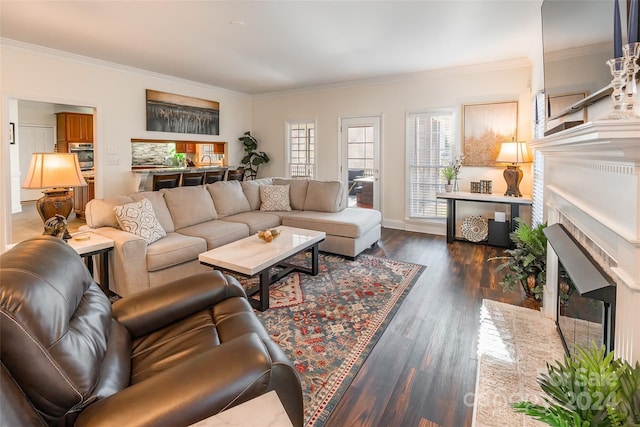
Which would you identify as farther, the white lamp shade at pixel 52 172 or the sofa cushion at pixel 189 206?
the sofa cushion at pixel 189 206

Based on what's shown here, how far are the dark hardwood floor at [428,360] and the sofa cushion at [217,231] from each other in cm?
204

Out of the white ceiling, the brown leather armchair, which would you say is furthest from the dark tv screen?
the brown leather armchair

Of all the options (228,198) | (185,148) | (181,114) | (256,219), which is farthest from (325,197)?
(185,148)

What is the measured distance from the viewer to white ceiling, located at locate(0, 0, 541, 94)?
10.4 ft

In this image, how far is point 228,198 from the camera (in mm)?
4625

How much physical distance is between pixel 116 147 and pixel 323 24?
3.76 metres

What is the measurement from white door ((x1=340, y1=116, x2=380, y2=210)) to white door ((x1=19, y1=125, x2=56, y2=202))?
24.3 feet

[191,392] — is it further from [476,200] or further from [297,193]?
[476,200]

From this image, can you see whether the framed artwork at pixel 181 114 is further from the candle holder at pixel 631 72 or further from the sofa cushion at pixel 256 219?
the candle holder at pixel 631 72

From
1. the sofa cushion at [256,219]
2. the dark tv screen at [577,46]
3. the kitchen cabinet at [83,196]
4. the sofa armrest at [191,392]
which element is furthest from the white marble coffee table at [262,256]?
the kitchen cabinet at [83,196]

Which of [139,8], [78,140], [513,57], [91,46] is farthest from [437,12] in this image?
[78,140]

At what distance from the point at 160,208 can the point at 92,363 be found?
288 cm

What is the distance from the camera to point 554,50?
6.95 ft

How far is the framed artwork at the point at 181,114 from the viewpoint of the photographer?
5.68 metres
